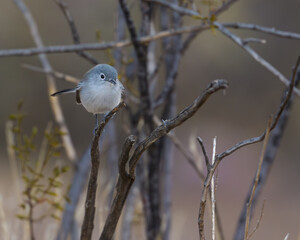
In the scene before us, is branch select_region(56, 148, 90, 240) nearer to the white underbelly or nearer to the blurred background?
the white underbelly

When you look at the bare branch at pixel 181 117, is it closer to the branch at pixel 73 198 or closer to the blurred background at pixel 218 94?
the branch at pixel 73 198

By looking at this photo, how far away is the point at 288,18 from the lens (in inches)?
249

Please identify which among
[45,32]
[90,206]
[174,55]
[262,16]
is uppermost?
[45,32]

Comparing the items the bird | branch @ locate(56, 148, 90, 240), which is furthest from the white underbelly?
→ branch @ locate(56, 148, 90, 240)

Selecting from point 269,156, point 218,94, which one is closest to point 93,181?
point 269,156

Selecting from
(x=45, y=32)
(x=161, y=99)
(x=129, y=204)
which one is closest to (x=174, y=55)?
(x=161, y=99)

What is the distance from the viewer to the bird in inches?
74.4

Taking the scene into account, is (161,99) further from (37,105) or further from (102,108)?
(37,105)

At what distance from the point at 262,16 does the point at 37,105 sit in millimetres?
3338

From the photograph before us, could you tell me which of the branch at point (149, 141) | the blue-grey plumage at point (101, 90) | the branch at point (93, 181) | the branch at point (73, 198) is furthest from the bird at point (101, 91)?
the branch at point (73, 198)

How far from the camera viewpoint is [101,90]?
1.92 metres

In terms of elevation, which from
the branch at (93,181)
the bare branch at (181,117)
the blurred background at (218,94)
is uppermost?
the blurred background at (218,94)

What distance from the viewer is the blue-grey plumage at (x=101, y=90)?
189 centimetres

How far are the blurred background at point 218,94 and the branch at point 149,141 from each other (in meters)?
4.28
